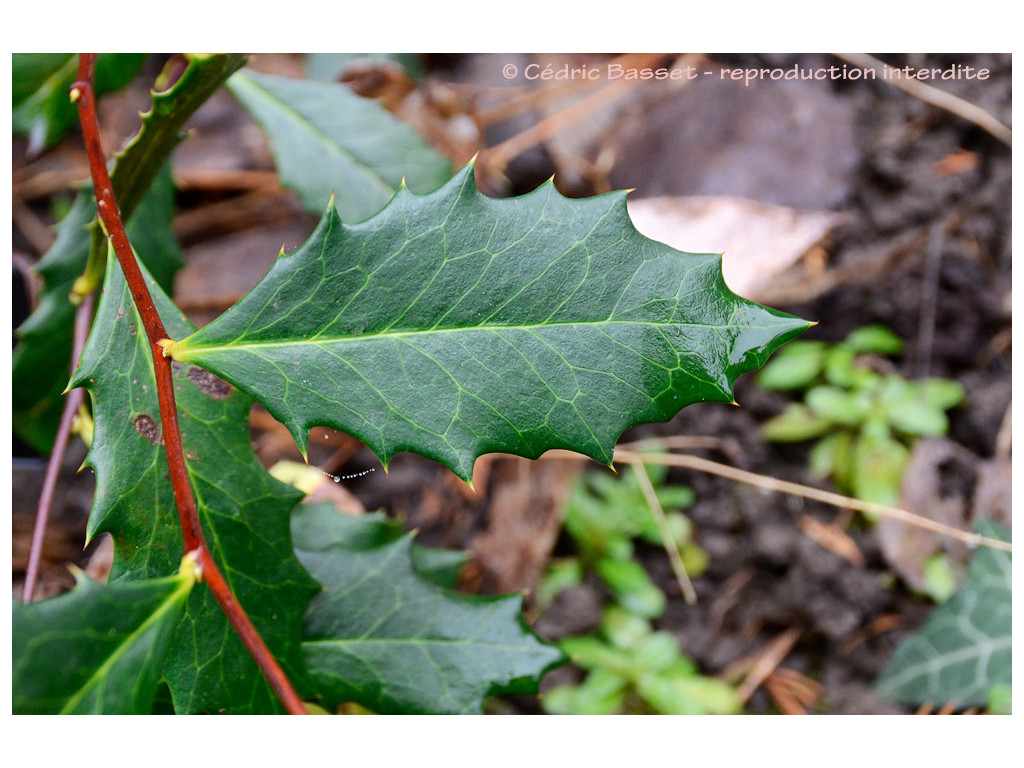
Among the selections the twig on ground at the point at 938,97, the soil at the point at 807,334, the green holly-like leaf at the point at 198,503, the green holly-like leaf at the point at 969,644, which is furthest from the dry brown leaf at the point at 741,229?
the green holly-like leaf at the point at 198,503

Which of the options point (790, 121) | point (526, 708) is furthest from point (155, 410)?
point (790, 121)

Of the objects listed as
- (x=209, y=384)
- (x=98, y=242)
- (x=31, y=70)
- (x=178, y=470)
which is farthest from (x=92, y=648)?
(x=31, y=70)

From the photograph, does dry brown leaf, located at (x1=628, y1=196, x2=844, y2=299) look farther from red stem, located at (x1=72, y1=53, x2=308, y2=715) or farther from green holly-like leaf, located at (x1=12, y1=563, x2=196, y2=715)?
green holly-like leaf, located at (x1=12, y1=563, x2=196, y2=715)

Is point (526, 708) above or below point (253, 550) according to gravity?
below

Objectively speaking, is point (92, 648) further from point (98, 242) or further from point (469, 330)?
point (98, 242)

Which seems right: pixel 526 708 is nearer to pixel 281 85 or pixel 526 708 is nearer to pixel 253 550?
pixel 253 550

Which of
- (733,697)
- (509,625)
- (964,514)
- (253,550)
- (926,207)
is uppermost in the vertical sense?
(926,207)

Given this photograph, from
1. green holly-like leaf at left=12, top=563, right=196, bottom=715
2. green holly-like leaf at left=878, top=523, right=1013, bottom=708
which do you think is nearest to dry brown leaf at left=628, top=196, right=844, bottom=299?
green holly-like leaf at left=878, top=523, right=1013, bottom=708
